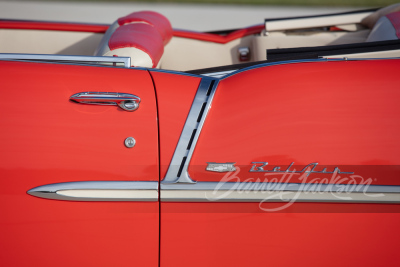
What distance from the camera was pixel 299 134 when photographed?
158cm

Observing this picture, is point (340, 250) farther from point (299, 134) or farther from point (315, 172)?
point (299, 134)

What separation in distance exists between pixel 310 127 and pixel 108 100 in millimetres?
669

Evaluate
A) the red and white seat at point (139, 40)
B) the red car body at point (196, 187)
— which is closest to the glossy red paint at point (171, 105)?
the red car body at point (196, 187)

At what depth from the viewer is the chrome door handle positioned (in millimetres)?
1604

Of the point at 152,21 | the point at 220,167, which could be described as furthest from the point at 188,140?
the point at 152,21

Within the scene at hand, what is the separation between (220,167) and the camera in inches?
61.7

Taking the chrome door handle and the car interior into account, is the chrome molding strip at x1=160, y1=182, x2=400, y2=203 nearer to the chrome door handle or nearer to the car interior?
the chrome door handle

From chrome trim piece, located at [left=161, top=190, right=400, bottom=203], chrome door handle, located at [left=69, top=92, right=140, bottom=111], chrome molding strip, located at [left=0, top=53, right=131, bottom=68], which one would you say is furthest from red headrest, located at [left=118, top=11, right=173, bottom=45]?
chrome trim piece, located at [left=161, top=190, right=400, bottom=203]

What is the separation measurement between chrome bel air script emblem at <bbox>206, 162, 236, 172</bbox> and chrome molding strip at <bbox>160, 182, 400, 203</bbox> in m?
0.04

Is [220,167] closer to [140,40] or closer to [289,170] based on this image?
[289,170]

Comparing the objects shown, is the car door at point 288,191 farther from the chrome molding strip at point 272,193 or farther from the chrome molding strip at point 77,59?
the chrome molding strip at point 77,59

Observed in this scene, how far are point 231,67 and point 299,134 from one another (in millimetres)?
545

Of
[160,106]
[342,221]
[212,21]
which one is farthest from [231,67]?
[212,21]

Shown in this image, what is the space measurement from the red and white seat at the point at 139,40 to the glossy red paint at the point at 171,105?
0.39 metres
